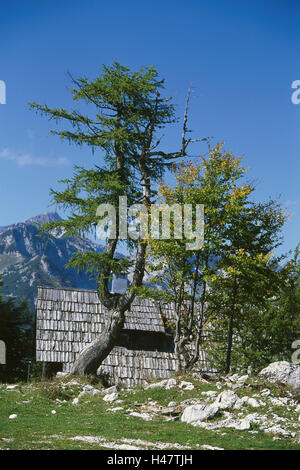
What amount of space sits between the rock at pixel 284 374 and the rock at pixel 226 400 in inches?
117

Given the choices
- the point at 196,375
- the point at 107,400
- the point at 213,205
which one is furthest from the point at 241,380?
the point at 213,205

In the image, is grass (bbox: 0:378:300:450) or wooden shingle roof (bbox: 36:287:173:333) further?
wooden shingle roof (bbox: 36:287:173:333)

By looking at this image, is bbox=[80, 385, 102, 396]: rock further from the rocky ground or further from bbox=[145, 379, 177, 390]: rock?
bbox=[145, 379, 177, 390]: rock

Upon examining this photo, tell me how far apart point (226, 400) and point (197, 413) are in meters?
1.24

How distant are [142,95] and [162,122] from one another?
1397 millimetres

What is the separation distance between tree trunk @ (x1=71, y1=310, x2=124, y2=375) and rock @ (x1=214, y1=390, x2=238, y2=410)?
7.33 m

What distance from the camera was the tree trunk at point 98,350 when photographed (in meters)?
19.0

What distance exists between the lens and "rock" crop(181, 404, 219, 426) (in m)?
11.5

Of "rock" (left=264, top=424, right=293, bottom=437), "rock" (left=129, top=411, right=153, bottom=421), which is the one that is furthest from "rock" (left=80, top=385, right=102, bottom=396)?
"rock" (left=264, top=424, right=293, bottom=437)

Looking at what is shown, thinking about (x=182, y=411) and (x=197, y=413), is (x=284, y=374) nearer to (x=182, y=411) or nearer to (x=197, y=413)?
(x=182, y=411)

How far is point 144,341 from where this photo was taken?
27125 millimetres

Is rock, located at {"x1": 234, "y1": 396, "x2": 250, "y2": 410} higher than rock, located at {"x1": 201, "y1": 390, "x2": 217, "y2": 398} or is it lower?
higher

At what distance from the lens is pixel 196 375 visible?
54.2 feet
